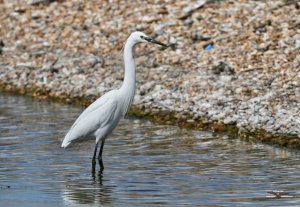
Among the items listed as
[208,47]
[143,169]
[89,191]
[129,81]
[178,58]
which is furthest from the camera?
[208,47]

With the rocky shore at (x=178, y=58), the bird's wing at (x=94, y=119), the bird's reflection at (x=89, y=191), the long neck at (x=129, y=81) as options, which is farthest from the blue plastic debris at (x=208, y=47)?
the bird's reflection at (x=89, y=191)

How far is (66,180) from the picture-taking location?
13.1 metres

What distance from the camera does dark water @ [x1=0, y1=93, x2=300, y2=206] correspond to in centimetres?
1175

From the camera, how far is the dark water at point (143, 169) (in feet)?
38.5

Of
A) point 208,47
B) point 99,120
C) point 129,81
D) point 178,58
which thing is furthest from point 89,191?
point 208,47

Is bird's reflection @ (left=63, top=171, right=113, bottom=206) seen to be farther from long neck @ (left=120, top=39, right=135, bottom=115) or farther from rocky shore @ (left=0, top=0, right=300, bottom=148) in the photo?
rocky shore @ (left=0, top=0, right=300, bottom=148)

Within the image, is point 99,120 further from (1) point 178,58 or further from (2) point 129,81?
(1) point 178,58

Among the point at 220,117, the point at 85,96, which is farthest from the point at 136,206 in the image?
the point at 85,96

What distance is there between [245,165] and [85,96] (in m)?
7.17

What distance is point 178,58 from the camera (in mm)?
21797

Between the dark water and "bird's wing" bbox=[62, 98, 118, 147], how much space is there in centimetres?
42

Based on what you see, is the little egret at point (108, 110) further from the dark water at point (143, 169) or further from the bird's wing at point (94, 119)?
the dark water at point (143, 169)

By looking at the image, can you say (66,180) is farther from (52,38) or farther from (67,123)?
(52,38)

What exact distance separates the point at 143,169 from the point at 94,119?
4.07ft
